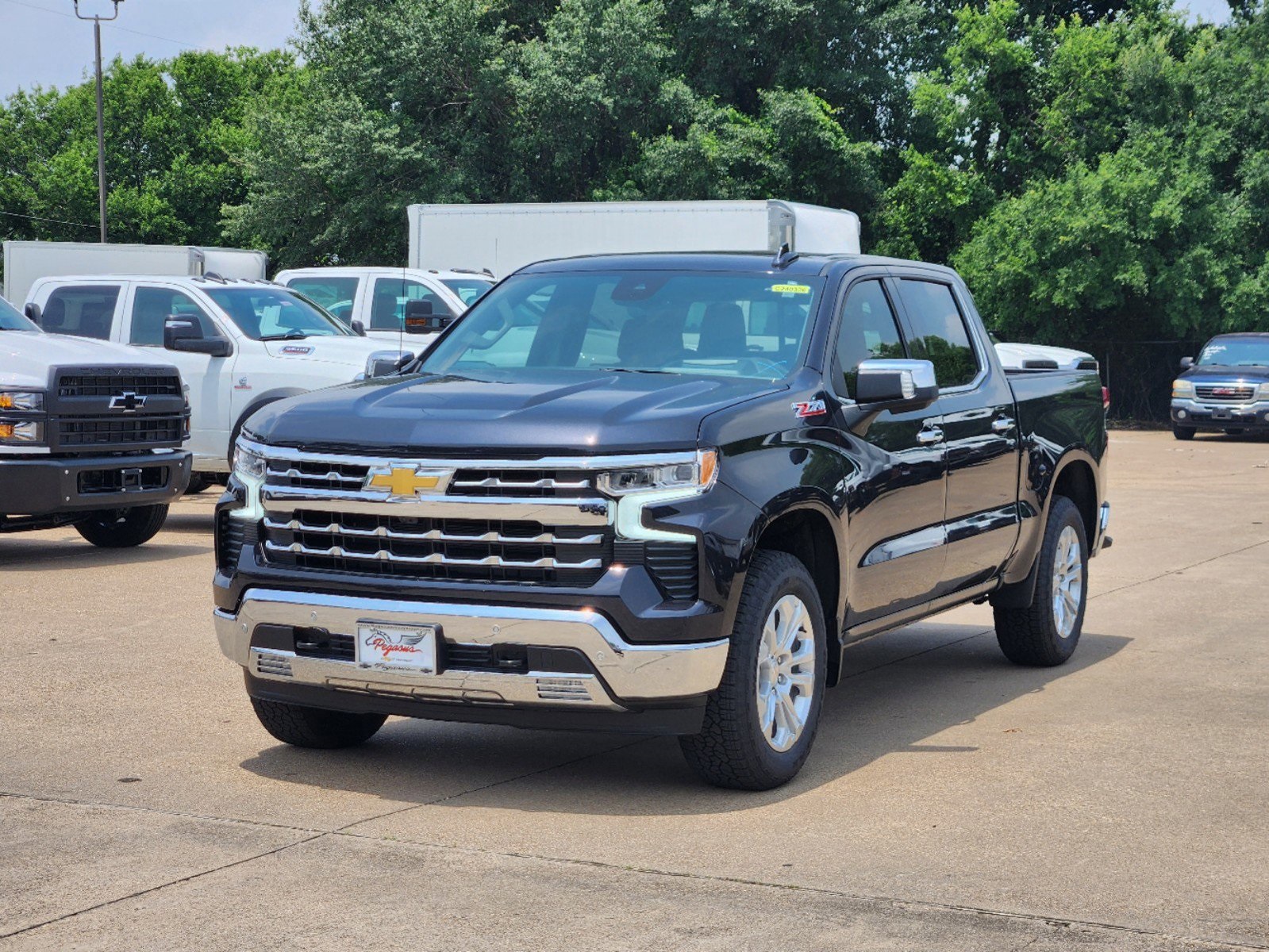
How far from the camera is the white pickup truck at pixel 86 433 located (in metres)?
12.0

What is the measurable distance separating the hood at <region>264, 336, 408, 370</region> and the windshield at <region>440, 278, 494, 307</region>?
12.7 ft

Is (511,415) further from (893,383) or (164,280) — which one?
(164,280)

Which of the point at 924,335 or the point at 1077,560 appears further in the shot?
the point at 1077,560

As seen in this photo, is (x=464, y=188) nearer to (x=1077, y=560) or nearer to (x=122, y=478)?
(x=122, y=478)

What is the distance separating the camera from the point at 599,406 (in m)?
5.84

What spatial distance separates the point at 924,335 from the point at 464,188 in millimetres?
35088

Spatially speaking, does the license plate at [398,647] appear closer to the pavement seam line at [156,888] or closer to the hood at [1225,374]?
the pavement seam line at [156,888]

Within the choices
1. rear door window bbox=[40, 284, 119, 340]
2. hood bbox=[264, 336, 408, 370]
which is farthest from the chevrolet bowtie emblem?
rear door window bbox=[40, 284, 119, 340]

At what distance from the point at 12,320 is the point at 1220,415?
23445mm

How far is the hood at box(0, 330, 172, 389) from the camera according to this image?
1223cm

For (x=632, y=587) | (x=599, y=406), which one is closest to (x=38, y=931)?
(x=632, y=587)

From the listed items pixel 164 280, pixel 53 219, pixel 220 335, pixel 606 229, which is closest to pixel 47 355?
pixel 220 335

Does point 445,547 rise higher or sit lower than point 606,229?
lower

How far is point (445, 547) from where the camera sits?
5.76 metres
